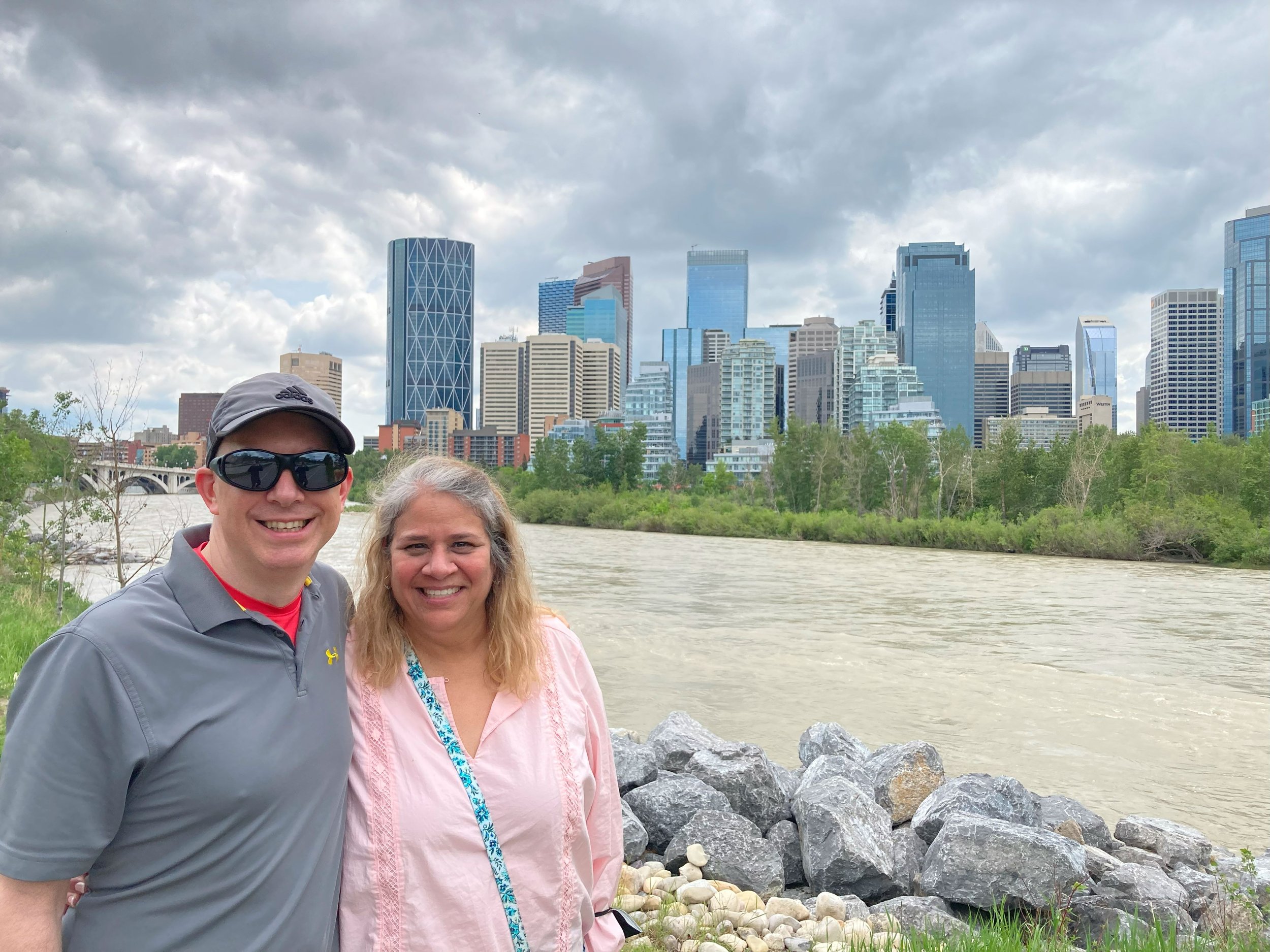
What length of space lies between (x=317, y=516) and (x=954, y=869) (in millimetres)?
3731

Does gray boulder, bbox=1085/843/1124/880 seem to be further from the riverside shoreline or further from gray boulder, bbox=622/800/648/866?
the riverside shoreline

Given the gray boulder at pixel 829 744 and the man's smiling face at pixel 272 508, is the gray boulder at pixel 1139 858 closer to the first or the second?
the gray boulder at pixel 829 744

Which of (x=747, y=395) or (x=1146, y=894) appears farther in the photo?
(x=747, y=395)

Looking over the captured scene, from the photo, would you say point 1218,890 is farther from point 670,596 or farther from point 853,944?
point 670,596

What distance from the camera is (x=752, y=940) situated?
11.9ft

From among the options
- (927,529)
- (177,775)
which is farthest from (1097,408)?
(177,775)

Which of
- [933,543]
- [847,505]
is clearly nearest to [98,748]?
[933,543]

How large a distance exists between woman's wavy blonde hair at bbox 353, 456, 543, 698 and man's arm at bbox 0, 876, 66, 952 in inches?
29.3

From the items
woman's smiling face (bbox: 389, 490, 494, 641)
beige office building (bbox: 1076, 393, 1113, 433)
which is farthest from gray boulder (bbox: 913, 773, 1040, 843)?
beige office building (bbox: 1076, 393, 1113, 433)

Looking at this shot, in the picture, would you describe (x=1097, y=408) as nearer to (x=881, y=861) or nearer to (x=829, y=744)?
(x=829, y=744)

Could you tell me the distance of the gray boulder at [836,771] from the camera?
19.0 ft

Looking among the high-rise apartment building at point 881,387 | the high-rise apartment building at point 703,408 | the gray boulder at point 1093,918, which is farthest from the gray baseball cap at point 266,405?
the high-rise apartment building at point 703,408

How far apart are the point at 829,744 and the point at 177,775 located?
6205 millimetres

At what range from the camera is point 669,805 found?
5141mm
